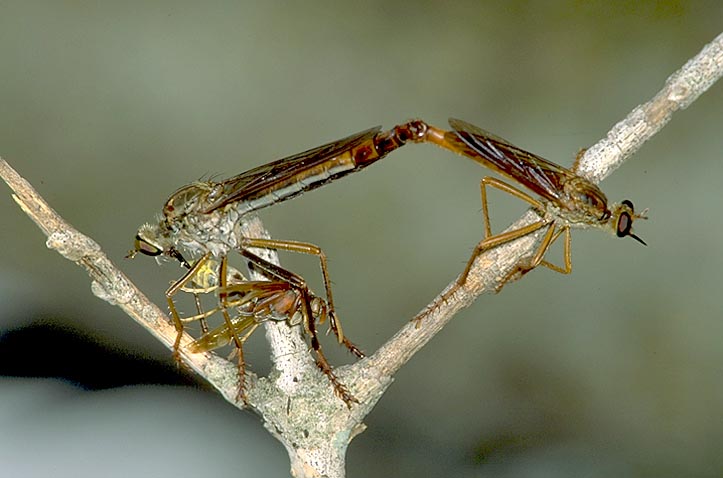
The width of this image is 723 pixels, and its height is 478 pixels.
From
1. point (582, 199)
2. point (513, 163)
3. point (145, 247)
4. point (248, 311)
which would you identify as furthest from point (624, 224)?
point (145, 247)

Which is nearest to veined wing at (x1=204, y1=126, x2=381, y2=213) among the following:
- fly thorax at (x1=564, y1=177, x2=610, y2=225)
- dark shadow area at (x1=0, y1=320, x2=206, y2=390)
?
fly thorax at (x1=564, y1=177, x2=610, y2=225)

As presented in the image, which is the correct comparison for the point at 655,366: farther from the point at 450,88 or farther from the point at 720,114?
the point at 450,88

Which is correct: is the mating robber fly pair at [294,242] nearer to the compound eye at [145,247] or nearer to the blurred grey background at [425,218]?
the compound eye at [145,247]

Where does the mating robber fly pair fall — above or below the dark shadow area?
below

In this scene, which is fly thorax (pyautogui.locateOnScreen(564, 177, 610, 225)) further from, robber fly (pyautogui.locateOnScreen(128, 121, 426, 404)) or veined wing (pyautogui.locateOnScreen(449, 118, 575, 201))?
robber fly (pyautogui.locateOnScreen(128, 121, 426, 404))

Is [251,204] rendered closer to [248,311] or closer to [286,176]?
[286,176]

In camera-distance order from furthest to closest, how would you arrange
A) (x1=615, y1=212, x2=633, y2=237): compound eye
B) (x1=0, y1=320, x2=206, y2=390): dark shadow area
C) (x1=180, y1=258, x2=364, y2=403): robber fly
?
1. (x1=0, y1=320, x2=206, y2=390): dark shadow area
2. (x1=615, y1=212, x2=633, y2=237): compound eye
3. (x1=180, y1=258, x2=364, y2=403): robber fly

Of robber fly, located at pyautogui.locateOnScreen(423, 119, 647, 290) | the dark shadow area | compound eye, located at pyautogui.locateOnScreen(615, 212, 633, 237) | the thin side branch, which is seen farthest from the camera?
the dark shadow area
